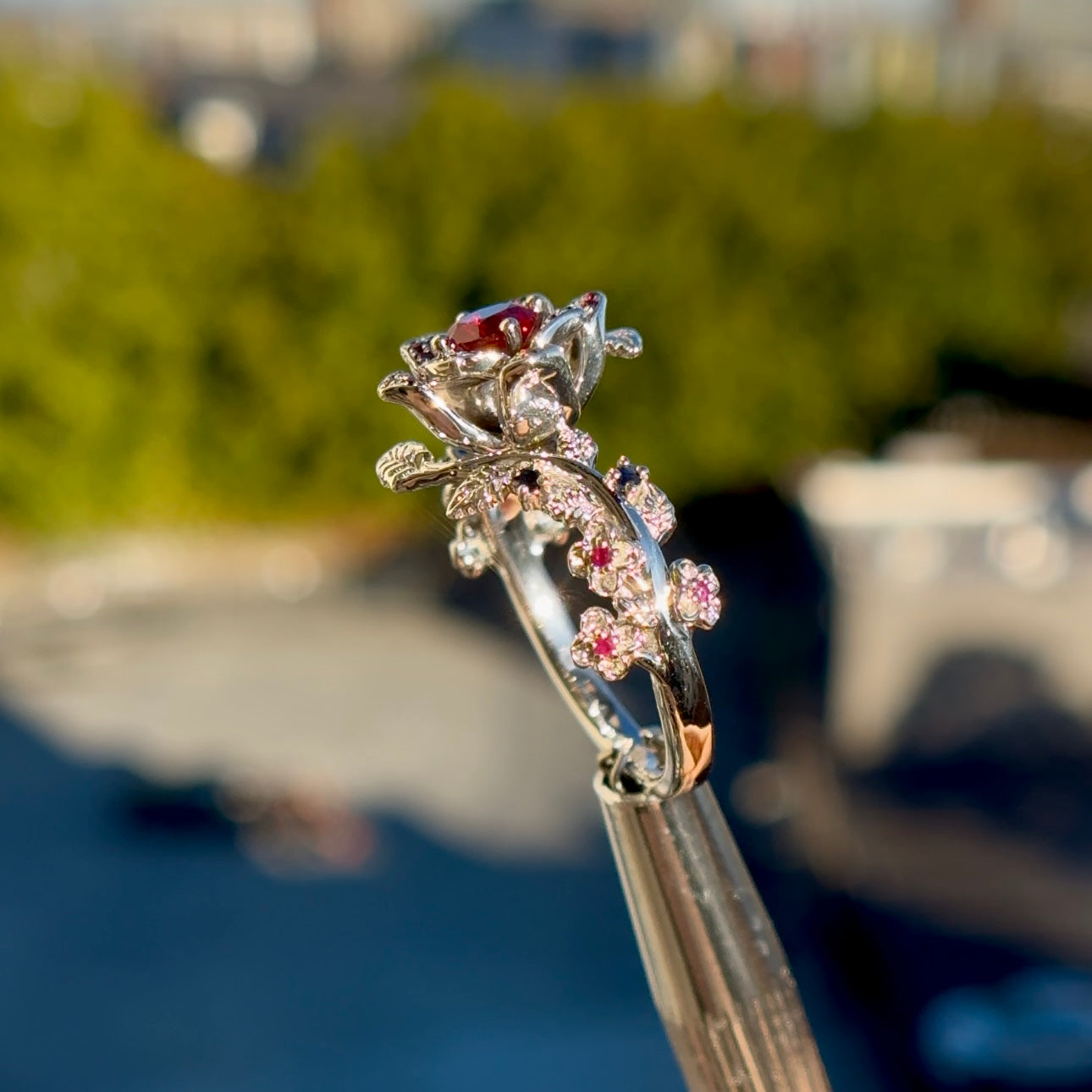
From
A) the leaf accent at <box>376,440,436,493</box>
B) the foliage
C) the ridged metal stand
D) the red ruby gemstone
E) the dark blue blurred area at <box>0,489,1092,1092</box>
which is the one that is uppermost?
→ the foliage

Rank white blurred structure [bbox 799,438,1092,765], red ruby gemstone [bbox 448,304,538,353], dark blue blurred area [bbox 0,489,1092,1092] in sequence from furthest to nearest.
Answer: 1. white blurred structure [bbox 799,438,1092,765]
2. dark blue blurred area [bbox 0,489,1092,1092]
3. red ruby gemstone [bbox 448,304,538,353]

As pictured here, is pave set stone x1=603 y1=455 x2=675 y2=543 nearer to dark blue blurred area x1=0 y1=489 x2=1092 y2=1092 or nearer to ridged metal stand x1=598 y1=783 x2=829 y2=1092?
ridged metal stand x1=598 y1=783 x2=829 y2=1092

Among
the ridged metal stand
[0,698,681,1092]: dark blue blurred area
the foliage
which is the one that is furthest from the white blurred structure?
the ridged metal stand

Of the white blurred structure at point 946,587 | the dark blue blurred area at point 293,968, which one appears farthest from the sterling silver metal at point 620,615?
the white blurred structure at point 946,587

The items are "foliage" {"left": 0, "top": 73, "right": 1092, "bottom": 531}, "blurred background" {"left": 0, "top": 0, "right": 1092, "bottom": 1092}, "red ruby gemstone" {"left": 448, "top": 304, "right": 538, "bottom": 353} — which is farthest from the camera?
"foliage" {"left": 0, "top": 73, "right": 1092, "bottom": 531}

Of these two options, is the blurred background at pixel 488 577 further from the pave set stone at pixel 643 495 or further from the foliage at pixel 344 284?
the pave set stone at pixel 643 495

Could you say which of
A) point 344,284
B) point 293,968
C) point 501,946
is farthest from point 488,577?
point 293,968

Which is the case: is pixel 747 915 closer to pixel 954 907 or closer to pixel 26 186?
pixel 954 907

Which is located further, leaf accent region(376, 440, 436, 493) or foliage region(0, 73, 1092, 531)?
foliage region(0, 73, 1092, 531)
